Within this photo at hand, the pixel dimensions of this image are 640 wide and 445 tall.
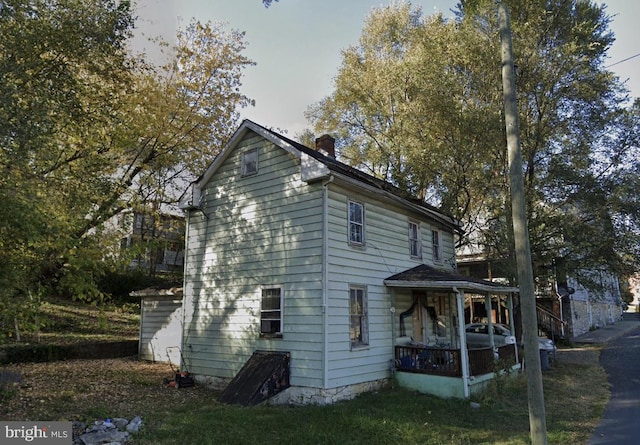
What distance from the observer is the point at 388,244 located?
1348 cm

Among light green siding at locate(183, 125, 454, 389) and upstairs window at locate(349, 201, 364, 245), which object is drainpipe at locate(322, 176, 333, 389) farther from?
upstairs window at locate(349, 201, 364, 245)

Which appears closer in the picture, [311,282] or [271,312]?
[311,282]

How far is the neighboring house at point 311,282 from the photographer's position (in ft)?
36.1

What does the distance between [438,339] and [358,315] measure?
185 inches

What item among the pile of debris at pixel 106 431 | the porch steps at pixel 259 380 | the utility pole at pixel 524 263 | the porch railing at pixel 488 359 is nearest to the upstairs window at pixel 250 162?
the porch steps at pixel 259 380

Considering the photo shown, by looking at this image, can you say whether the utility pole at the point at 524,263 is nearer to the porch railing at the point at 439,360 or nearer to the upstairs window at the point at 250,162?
the porch railing at the point at 439,360

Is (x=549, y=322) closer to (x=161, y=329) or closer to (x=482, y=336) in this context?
(x=482, y=336)

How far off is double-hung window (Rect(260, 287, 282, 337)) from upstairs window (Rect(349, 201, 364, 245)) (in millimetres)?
2563

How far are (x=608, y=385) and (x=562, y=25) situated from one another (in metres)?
14.3

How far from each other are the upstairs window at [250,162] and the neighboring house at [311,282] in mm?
39

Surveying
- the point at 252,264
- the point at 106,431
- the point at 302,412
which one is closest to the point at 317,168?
the point at 252,264

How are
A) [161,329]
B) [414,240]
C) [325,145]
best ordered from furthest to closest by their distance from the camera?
[161,329]
[325,145]
[414,240]

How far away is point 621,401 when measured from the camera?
11383 mm

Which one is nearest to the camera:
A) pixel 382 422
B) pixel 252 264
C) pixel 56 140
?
pixel 382 422
